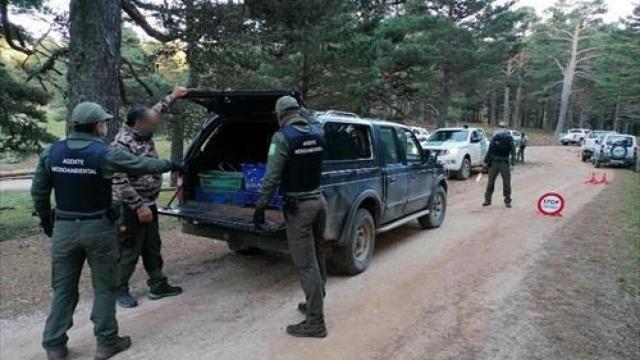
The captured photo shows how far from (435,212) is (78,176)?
21.7ft

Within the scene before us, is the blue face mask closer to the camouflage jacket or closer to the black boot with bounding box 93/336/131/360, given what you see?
the camouflage jacket

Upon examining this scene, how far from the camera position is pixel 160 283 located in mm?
5605

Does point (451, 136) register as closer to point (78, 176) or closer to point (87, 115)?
point (87, 115)

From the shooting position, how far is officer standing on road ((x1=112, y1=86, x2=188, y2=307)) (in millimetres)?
4973

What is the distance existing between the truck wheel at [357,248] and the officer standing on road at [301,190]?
1.57 metres

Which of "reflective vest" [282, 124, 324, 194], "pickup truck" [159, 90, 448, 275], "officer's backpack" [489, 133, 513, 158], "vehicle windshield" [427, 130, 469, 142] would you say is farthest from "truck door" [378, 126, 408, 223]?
"vehicle windshield" [427, 130, 469, 142]

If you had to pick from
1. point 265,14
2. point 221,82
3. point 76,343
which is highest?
point 265,14

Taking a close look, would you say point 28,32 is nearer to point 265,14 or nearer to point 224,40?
point 224,40

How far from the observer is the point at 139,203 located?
4.94 meters

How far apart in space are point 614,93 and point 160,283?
51.1 metres

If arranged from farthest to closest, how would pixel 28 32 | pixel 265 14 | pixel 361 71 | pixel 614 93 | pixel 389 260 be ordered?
pixel 614 93, pixel 361 71, pixel 28 32, pixel 265 14, pixel 389 260

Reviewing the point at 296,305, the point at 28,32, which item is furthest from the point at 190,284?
the point at 28,32

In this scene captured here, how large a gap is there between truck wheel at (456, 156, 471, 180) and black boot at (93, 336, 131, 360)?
14.3 meters

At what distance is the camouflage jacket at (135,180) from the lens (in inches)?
191
